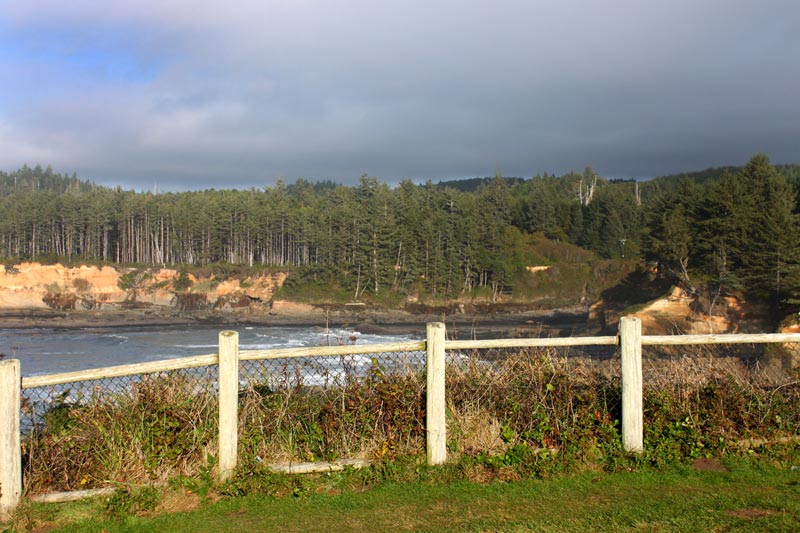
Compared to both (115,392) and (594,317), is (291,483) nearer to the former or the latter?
(115,392)

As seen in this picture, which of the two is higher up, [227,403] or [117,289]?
[227,403]

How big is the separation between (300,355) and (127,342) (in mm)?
47404

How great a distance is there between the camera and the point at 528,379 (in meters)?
6.49

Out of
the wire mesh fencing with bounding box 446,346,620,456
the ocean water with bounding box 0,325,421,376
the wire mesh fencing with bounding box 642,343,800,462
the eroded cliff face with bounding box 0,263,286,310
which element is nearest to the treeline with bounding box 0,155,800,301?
the eroded cliff face with bounding box 0,263,286,310

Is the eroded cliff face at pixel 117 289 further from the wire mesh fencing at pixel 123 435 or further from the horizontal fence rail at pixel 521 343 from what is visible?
the horizontal fence rail at pixel 521 343

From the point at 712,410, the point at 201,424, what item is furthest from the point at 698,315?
the point at 201,424

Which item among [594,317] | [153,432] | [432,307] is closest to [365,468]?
[153,432]

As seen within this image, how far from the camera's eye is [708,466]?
18.9ft

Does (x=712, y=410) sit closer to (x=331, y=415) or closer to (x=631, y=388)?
(x=631, y=388)

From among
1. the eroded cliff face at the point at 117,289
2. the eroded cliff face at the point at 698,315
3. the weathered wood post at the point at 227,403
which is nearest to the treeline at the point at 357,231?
the eroded cliff face at the point at 117,289

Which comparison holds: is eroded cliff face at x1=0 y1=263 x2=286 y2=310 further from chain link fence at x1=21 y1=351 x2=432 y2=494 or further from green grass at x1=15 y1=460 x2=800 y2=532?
green grass at x1=15 y1=460 x2=800 y2=532

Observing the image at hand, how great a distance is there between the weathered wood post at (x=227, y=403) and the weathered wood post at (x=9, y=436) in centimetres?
152

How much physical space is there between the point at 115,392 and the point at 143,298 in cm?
7150

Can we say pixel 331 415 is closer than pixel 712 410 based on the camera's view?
Yes
